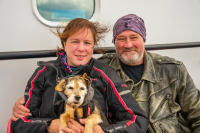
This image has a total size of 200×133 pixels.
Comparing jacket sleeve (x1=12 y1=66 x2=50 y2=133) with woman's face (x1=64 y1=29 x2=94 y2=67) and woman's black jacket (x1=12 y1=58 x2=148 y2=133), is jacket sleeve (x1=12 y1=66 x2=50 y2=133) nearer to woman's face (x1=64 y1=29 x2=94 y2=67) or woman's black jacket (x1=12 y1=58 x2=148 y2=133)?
woman's black jacket (x1=12 y1=58 x2=148 y2=133)

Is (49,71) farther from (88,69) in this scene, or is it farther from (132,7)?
(132,7)

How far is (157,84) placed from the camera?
1.17m

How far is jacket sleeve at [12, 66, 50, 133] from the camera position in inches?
33.4

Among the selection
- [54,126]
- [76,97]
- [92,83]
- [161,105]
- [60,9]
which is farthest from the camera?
[60,9]

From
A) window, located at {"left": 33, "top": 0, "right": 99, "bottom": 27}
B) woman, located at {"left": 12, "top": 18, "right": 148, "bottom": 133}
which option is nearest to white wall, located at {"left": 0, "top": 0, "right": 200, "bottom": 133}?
window, located at {"left": 33, "top": 0, "right": 99, "bottom": 27}

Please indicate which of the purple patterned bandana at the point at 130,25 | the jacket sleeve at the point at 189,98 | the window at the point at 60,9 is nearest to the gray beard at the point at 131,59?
the purple patterned bandana at the point at 130,25

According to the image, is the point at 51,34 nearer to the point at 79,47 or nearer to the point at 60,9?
the point at 60,9

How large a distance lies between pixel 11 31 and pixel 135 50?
0.98 meters

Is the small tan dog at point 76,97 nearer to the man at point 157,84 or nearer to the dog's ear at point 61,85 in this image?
the dog's ear at point 61,85

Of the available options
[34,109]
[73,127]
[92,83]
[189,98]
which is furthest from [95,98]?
[189,98]

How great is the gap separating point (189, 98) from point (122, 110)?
585mm

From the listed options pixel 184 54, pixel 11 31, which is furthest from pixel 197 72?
pixel 11 31

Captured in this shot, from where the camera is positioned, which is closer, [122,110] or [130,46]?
[122,110]

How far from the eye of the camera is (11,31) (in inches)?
50.7
